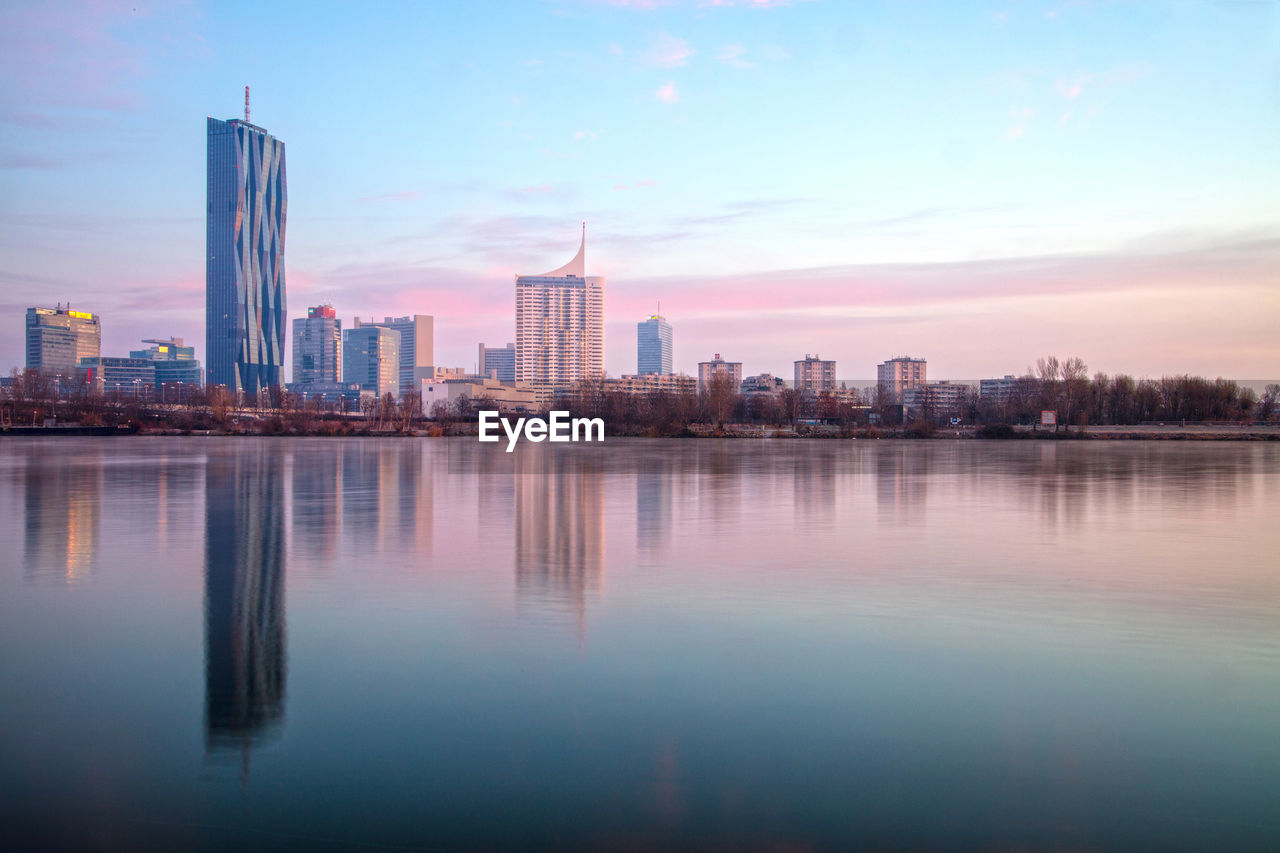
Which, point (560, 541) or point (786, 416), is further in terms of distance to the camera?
point (786, 416)

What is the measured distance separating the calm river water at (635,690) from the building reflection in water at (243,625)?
4 centimetres

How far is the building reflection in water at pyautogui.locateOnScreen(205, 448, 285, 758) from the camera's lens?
15.9 feet

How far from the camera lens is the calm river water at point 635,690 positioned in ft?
12.4

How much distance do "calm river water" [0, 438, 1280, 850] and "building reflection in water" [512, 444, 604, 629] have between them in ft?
0.29

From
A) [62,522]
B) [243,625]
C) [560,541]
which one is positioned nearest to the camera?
[243,625]

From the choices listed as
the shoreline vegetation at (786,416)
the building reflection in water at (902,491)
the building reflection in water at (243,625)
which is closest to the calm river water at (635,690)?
the building reflection in water at (243,625)

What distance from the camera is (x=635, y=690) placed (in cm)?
531

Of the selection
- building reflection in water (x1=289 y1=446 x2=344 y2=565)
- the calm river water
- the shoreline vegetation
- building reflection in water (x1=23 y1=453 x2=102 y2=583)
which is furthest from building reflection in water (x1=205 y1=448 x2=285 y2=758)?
the shoreline vegetation

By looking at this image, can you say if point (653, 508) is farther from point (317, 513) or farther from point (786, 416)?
point (786, 416)

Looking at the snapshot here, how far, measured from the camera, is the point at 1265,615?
24.6ft

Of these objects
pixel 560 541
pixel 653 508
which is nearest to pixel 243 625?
pixel 560 541

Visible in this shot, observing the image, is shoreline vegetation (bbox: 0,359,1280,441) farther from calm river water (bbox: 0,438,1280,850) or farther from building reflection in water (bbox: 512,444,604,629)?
calm river water (bbox: 0,438,1280,850)

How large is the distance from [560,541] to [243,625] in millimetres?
5071

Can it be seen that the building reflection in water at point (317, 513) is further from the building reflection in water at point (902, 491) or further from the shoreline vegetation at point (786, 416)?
the shoreline vegetation at point (786, 416)
